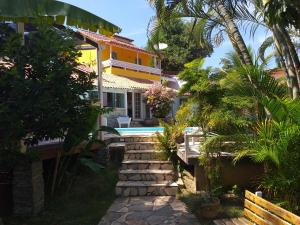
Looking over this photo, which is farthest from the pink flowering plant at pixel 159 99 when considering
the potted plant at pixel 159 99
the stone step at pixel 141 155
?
the stone step at pixel 141 155

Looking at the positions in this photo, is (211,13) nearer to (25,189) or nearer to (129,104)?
(25,189)

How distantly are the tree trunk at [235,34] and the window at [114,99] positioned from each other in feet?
54.8

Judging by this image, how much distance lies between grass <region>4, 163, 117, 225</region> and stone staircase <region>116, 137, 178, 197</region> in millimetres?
387

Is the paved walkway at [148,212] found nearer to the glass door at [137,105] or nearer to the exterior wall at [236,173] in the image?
the exterior wall at [236,173]

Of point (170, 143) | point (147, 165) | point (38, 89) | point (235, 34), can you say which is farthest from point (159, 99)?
point (38, 89)

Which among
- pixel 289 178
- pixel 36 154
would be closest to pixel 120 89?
pixel 36 154

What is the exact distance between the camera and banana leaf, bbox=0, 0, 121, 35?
667cm

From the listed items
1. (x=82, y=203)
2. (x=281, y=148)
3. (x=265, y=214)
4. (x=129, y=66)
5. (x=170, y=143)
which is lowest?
(x=82, y=203)

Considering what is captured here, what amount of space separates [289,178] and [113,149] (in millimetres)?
7374

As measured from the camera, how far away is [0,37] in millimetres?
8500

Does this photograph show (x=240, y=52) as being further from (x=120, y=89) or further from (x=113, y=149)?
(x=120, y=89)

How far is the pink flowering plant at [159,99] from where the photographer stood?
1093 inches

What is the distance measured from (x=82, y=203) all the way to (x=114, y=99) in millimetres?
18376

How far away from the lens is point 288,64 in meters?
9.49
